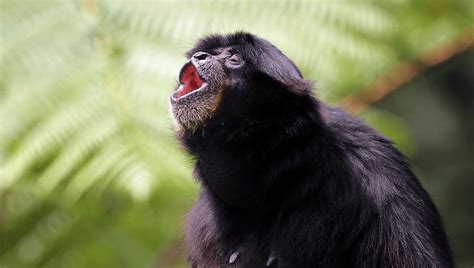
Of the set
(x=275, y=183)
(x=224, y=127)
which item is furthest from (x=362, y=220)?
(x=224, y=127)

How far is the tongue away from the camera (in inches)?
142

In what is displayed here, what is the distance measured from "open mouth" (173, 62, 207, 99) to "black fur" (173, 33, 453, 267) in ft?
0.39

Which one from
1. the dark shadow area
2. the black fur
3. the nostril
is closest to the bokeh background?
the black fur

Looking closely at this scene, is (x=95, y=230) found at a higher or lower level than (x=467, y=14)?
lower

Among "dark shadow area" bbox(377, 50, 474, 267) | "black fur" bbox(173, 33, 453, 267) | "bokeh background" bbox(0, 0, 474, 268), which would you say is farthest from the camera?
"dark shadow area" bbox(377, 50, 474, 267)

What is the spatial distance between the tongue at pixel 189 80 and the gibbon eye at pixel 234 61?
0.46 feet

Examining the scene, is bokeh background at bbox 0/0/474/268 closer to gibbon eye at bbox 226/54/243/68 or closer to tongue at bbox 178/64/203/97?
tongue at bbox 178/64/203/97

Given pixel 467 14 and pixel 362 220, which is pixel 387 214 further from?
pixel 467 14

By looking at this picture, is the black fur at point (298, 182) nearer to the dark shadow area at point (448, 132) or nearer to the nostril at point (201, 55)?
the nostril at point (201, 55)

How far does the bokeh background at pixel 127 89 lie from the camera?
5.11 metres

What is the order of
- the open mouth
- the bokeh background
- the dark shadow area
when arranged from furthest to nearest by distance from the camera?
the dark shadow area, the bokeh background, the open mouth

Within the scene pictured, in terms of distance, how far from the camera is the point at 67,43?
17.9 ft

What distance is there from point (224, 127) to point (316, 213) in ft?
1.70

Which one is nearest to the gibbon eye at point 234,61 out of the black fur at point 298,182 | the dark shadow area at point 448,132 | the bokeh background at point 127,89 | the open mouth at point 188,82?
the black fur at point 298,182
